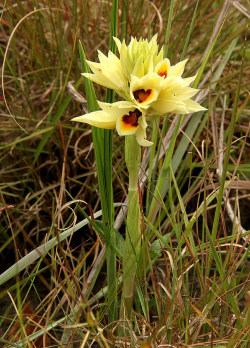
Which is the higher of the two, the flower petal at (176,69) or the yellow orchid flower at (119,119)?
the flower petal at (176,69)

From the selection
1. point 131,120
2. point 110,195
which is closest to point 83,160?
point 110,195

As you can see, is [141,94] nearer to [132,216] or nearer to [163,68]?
[163,68]

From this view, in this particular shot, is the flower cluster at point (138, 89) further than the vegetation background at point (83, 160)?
No

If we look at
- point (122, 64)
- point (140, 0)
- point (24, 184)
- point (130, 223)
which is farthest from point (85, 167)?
point (140, 0)

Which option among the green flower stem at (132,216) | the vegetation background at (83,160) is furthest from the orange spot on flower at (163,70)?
the vegetation background at (83,160)

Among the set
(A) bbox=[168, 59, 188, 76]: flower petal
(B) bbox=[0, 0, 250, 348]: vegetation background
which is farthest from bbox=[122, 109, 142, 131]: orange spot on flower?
(B) bbox=[0, 0, 250, 348]: vegetation background

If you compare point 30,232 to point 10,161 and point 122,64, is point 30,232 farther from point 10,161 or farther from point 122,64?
point 122,64

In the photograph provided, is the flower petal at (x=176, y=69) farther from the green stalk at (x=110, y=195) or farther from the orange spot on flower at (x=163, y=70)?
the green stalk at (x=110, y=195)
